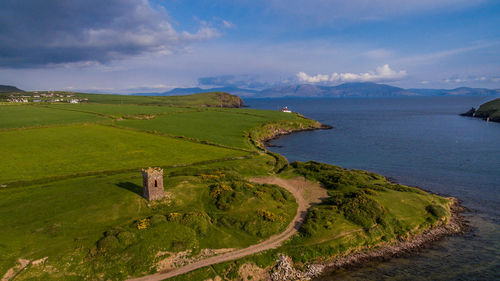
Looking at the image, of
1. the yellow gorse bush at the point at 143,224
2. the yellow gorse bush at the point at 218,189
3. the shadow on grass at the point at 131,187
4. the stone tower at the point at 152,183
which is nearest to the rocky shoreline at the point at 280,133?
the yellow gorse bush at the point at 218,189

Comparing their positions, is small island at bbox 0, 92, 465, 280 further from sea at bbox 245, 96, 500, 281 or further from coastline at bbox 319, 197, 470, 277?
sea at bbox 245, 96, 500, 281

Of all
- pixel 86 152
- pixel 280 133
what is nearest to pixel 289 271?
pixel 86 152

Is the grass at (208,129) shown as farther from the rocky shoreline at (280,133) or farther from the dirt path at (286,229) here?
the dirt path at (286,229)

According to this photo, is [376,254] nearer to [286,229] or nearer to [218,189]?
A: [286,229]

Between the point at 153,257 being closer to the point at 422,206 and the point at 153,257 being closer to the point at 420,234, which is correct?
the point at 420,234

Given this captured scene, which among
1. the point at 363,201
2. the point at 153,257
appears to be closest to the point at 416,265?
the point at 363,201

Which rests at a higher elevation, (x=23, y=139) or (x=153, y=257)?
(x=23, y=139)

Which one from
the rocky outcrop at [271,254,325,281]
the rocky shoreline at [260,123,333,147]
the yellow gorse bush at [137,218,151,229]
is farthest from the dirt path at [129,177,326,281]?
the rocky shoreline at [260,123,333,147]
